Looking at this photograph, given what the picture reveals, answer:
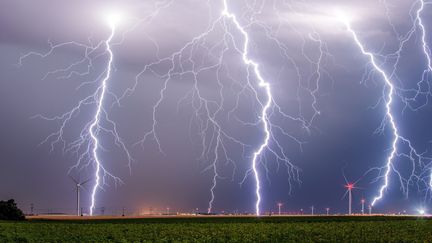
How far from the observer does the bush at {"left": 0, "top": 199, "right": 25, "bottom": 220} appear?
67812 mm

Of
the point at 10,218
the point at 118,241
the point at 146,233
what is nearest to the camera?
the point at 118,241

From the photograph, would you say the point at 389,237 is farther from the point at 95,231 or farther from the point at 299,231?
the point at 95,231

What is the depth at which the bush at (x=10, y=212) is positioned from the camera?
222 feet

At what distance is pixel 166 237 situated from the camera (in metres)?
38.4

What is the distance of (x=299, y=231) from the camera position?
43.6m

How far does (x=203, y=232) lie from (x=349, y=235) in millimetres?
8334

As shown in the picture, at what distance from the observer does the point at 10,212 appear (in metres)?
68.4

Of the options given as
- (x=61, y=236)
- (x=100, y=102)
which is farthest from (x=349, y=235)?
→ (x=100, y=102)

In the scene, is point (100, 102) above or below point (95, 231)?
above

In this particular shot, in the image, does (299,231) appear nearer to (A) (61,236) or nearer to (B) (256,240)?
(B) (256,240)

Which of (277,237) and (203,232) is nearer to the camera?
(277,237)

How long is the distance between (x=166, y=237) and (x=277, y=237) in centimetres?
581

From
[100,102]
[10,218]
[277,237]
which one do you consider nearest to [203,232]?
[277,237]

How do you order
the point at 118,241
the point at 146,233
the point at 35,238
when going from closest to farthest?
the point at 118,241 → the point at 35,238 → the point at 146,233
